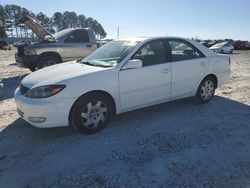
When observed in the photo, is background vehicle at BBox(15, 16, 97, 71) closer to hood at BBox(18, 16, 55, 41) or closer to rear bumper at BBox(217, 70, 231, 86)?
hood at BBox(18, 16, 55, 41)

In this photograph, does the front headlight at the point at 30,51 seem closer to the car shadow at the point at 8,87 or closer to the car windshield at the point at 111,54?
the car shadow at the point at 8,87

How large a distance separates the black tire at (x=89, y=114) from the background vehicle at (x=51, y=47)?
6018mm

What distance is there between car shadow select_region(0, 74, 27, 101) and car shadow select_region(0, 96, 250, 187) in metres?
2.29

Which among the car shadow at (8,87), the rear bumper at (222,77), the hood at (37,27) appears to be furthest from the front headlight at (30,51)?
the rear bumper at (222,77)

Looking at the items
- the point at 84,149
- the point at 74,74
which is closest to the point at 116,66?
the point at 74,74

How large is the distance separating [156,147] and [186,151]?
16.9 inches

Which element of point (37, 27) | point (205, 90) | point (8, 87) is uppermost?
point (37, 27)

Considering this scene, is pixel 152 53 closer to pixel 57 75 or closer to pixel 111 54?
pixel 111 54

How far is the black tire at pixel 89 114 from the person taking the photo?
4250mm

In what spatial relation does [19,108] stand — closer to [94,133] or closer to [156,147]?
[94,133]

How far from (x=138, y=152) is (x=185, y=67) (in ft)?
7.79

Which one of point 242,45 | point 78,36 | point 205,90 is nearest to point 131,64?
point 205,90

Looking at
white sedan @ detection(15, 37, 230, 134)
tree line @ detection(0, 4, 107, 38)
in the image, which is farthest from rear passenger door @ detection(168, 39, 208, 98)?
tree line @ detection(0, 4, 107, 38)

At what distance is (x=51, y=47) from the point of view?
9898mm
